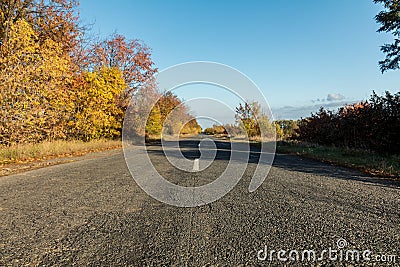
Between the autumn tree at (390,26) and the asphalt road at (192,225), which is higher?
the autumn tree at (390,26)

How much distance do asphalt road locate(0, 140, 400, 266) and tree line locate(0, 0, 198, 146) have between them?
7552 millimetres

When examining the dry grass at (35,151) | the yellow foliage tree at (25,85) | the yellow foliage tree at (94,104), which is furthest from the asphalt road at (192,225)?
the yellow foliage tree at (94,104)

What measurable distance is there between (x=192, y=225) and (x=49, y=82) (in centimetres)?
1284

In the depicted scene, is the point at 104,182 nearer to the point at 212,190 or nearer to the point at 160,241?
the point at 212,190

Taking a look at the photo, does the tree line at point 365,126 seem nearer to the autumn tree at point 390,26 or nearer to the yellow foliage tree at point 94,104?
the autumn tree at point 390,26

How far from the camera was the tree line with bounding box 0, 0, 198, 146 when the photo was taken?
10.9 metres

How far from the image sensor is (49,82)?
41.4 ft

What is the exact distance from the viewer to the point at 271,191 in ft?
15.6

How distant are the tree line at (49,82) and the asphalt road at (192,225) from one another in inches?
297

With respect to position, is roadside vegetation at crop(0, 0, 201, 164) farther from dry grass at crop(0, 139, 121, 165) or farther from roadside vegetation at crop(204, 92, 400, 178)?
roadside vegetation at crop(204, 92, 400, 178)

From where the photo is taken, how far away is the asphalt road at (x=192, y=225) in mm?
2293

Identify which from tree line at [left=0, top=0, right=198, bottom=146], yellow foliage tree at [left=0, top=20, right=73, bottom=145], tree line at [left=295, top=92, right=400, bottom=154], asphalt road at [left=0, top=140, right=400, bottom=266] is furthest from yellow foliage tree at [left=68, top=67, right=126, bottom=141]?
tree line at [left=295, top=92, right=400, bottom=154]

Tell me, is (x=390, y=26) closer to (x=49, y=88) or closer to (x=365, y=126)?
(x=365, y=126)

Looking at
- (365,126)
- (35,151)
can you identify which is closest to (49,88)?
(35,151)
